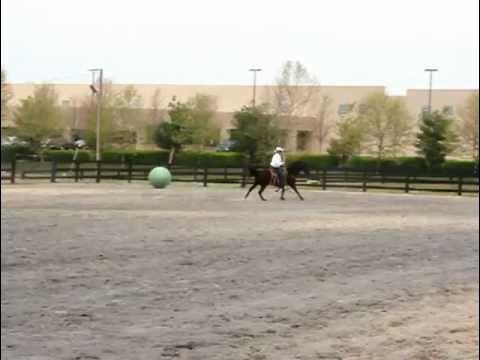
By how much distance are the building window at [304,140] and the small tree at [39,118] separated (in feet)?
1.74

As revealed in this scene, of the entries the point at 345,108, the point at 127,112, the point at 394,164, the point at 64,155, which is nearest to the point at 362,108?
the point at 345,108

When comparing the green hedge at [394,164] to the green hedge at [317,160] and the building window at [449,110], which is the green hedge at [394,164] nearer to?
the green hedge at [317,160]

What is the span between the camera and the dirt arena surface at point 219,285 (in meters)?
2.95

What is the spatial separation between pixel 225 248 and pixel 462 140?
14.9 feet

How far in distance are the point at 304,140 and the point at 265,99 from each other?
0.13 metres

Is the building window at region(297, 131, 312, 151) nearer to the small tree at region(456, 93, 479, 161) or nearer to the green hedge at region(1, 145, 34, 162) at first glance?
the small tree at region(456, 93, 479, 161)

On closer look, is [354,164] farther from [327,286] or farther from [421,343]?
[327,286]

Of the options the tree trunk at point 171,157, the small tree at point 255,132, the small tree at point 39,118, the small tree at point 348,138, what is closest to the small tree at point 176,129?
the tree trunk at point 171,157

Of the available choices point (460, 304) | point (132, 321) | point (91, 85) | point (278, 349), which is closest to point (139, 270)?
point (132, 321)

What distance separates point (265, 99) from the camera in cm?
187

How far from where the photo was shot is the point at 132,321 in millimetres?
3430

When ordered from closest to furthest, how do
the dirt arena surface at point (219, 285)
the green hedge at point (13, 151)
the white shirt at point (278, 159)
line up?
the green hedge at point (13, 151)
the white shirt at point (278, 159)
the dirt arena surface at point (219, 285)

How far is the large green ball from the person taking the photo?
2.04 m

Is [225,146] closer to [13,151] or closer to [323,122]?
[323,122]
